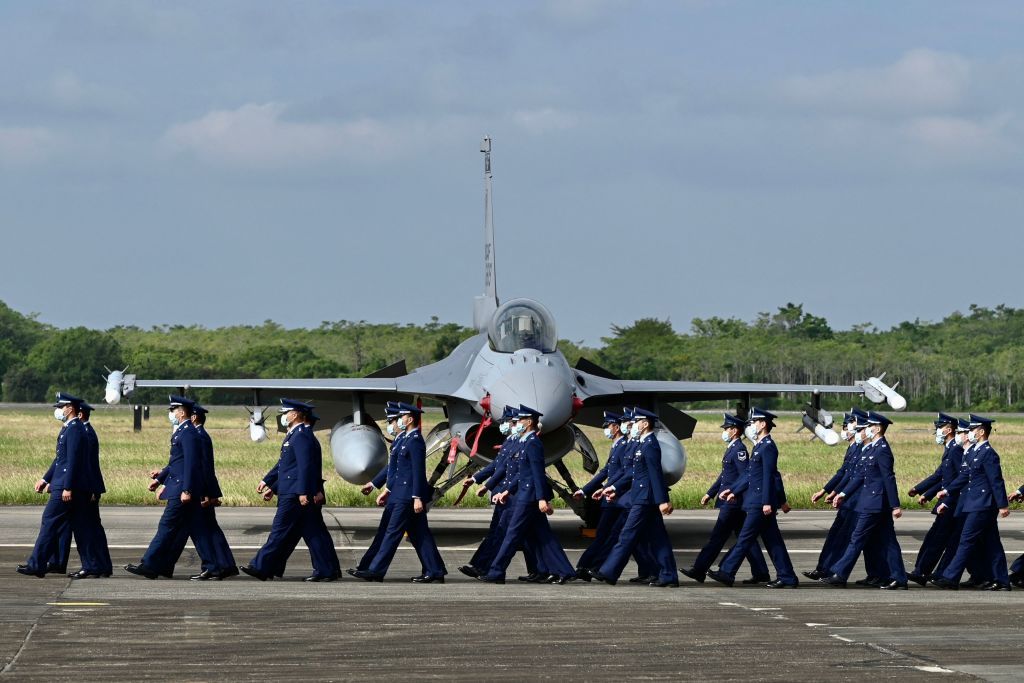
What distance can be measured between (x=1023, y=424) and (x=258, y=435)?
57.6 metres

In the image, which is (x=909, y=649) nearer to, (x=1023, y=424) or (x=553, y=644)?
(x=553, y=644)

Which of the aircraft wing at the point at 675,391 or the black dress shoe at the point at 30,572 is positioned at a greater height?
the aircraft wing at the point at 675,391

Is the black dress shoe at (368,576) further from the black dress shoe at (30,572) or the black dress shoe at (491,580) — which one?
the black dress shoe at (30,572)

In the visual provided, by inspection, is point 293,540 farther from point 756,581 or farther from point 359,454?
point 359,454

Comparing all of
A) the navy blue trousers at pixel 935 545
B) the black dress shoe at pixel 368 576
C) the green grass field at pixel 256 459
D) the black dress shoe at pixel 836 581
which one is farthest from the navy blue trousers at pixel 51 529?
the green grass field at pixel 256 459

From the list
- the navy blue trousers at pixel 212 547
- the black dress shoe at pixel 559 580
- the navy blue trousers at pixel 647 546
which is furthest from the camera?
the black dress shoe at pixel 559 580

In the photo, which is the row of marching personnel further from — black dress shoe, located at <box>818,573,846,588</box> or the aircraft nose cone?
the aircraft nose cone

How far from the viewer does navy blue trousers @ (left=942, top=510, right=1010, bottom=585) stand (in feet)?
48.7

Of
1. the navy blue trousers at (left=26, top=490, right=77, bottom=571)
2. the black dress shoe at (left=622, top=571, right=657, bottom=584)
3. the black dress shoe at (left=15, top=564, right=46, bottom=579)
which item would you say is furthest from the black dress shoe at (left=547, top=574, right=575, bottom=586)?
the black dress shoe at (left=15, top=564, right=46, bottom=579)

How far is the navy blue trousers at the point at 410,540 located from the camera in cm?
1466

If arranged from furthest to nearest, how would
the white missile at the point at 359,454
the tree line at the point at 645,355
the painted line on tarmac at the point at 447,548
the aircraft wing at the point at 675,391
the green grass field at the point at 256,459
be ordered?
1. the tree line at the point at 645,355
2. the green grass field at the point at 256,459
3. the aircraft wing at the point at 675,391
4. the white missile at the point at 359,454
5. the painted line on tarmac at the point at 447,548

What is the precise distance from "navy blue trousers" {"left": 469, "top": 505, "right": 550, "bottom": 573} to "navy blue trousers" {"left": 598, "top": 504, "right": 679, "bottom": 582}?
673 mm

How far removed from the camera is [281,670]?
31.5 ft

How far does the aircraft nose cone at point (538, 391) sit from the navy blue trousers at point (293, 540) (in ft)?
13.1
